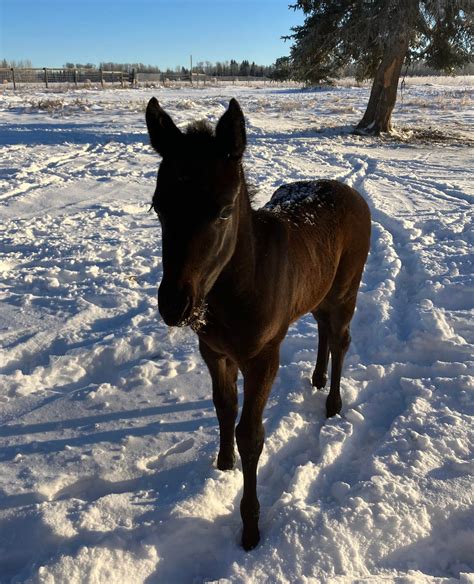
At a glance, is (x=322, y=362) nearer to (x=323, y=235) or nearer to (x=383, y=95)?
(x=323, y=235)

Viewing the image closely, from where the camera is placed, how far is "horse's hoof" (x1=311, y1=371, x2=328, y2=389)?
11.7 feet

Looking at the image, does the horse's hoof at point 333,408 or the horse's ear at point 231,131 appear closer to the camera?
the horse's ear at point 231,131

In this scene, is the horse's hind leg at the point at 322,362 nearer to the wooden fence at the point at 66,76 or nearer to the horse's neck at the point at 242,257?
the horse's neck at the point at 242,257

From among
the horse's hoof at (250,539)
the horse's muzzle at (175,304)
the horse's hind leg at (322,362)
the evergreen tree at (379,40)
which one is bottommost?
the horse's hoof at (250,539)

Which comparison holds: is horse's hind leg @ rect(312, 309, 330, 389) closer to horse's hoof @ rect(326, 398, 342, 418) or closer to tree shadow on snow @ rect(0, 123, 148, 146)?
horse's hoof @ rect(326, 398, 342, 418)

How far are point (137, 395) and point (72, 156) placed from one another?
31.5ft

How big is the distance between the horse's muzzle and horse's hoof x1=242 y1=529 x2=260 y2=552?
1.29 m

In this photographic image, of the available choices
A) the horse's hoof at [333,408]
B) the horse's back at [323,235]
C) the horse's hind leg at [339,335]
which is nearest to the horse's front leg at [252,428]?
the horse's back at [323,235]

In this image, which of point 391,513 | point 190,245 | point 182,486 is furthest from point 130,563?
point 190,245

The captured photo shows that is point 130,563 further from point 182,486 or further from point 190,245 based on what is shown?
point 190,245

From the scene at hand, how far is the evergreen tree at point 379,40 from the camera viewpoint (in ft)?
48.7

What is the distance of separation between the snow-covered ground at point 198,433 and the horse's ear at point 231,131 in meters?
1.83

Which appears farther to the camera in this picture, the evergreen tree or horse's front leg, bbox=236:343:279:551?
the evergreen tree

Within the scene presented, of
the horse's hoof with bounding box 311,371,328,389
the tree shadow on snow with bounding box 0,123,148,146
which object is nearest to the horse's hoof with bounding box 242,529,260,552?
the horse's hoof with bounding box 311,371,328,389
